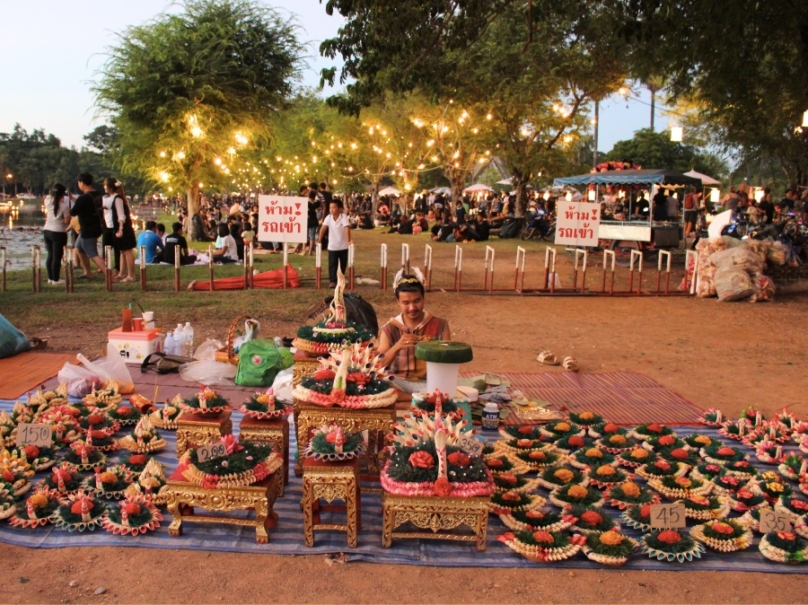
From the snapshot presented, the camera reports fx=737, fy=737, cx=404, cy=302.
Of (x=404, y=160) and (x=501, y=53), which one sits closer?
(x=501, y=53)

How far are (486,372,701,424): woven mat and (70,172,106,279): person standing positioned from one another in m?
8.28

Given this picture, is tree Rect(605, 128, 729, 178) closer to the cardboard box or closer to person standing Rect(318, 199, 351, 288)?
person standing Rect(318, 199, 351, 288)

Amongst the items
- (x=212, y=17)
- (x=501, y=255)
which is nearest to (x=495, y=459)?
(x=501, y=255)

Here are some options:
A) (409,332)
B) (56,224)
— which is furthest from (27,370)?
(56,224)

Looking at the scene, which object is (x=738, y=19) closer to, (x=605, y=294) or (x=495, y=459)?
(x=605, y=294)

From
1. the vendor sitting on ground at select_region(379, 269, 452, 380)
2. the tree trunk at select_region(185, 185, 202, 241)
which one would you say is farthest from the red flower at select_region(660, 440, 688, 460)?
the tree trunk at select_region(185, 185, 202, 241)

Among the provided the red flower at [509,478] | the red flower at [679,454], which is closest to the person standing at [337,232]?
the red flower at [679,454]

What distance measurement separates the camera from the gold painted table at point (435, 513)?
371cm

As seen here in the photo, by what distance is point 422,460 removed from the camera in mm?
3764

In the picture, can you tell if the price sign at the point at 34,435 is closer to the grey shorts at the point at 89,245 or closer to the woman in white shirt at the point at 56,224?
the woman in white shirt at the point at 56,224

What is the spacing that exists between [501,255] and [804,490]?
16.6 meters

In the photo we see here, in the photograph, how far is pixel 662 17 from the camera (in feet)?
36.9

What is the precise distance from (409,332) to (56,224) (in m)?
9.16

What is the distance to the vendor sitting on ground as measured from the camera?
18.0ft
